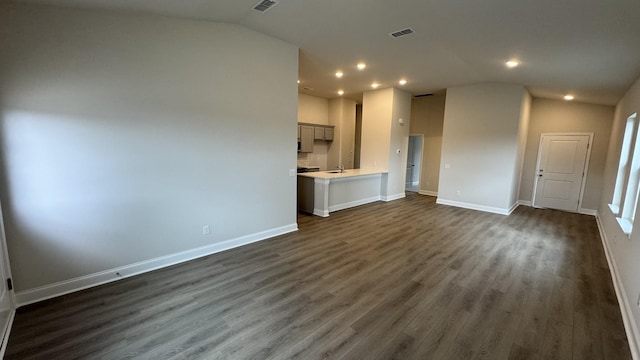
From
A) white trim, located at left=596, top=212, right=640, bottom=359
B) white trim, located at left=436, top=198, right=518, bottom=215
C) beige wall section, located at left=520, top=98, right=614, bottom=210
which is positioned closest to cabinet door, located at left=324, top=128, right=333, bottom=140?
white trim, located at left=436, top=198, right=518, bottom=215

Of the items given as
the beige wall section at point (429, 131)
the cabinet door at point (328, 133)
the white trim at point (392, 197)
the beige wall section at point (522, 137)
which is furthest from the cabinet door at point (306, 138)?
the beige wall section at point (522, 137)

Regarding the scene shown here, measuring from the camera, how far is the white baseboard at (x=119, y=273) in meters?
2.54

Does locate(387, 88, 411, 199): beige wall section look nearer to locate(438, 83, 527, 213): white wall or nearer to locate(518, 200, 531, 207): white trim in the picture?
locate(438, 83, 527, 213): white wall

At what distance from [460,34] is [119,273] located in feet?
16.6

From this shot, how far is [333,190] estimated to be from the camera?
6117mm

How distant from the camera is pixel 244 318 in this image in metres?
2.33

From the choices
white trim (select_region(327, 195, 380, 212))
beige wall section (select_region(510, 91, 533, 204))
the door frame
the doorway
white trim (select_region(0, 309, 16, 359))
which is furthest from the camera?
the doorway

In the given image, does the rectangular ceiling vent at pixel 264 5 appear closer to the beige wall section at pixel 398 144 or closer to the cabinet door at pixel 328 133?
the beige wall section at pixel 398 144

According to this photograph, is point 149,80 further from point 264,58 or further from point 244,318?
point 244,318

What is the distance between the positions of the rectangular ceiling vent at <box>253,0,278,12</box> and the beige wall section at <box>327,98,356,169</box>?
5.87 meters

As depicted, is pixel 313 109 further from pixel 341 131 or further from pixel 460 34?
pixel 460 34

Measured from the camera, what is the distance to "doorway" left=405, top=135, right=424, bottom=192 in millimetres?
9945

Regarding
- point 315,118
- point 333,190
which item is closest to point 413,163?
point 315,118

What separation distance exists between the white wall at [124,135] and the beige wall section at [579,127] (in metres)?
7.08
